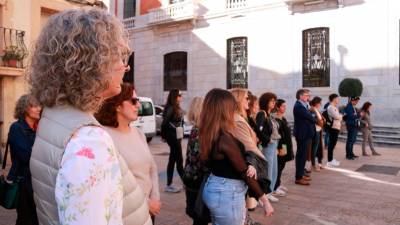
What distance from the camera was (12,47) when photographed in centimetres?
1004

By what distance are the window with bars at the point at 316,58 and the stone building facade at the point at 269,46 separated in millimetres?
45

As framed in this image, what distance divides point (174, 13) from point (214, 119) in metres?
20.6

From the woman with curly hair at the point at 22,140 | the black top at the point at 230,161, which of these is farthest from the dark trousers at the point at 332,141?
the woman with curly hair at the point at 22,140

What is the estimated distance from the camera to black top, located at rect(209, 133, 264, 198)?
10.3ft

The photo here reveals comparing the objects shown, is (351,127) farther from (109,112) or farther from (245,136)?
(109,112)

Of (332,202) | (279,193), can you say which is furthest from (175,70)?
(332,202)

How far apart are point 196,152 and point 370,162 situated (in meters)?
7.95

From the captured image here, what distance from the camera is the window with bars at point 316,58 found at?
18.2 metres

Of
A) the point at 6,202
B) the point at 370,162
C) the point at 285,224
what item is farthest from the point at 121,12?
the point at 6,202

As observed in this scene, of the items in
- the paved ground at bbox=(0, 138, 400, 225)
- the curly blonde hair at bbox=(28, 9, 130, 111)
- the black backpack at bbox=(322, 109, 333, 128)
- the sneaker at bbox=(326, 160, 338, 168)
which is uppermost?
the curly blonde hair at bbox=(28, 9, 130, 111)

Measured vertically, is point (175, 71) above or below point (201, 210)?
above

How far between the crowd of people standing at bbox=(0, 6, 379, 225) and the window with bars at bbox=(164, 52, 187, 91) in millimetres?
18351

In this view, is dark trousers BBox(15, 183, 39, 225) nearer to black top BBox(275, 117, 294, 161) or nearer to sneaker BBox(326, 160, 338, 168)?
black top BBox(275, 117, 294, 161)

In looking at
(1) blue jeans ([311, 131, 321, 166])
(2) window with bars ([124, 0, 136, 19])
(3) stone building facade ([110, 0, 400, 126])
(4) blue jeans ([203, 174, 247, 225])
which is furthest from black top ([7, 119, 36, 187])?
(2) window with bars ([124, 0, 136, 19])
